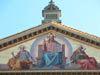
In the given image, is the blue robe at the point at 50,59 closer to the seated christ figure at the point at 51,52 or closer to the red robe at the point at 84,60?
the seated christ figure at the point at 51,52

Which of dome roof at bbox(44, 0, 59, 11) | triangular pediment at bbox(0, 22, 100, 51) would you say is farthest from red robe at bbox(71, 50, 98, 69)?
dome roof at bbox(44, 0, 59, 11)

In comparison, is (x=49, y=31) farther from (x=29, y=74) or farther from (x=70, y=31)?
(x=29, y=74)

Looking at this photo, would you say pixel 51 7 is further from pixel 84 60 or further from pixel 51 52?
pixel 84 60

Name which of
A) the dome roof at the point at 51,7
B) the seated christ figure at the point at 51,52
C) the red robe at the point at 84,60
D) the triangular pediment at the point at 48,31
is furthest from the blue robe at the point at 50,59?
the dome roof at the point at 51,7

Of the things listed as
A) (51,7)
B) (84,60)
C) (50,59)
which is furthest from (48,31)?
(51,7)

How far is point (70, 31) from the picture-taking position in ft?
95.7

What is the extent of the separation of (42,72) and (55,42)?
2633 mm

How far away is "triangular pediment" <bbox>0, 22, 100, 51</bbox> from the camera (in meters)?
29.0

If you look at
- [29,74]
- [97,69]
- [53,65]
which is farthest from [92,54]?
[29,74]

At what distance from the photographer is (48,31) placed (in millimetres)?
29453

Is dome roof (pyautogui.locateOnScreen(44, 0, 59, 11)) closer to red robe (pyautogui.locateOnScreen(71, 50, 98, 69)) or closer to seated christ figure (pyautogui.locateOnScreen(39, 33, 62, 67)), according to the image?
seated christ figure (pyautogui.locateOnScreen(39, 33, 62, 67))

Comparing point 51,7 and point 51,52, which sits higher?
point 51,7

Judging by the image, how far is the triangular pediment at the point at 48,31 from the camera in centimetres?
2896

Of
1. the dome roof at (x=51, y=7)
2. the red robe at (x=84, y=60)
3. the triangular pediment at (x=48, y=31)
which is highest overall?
the dome roof at (x=51, y=7)
